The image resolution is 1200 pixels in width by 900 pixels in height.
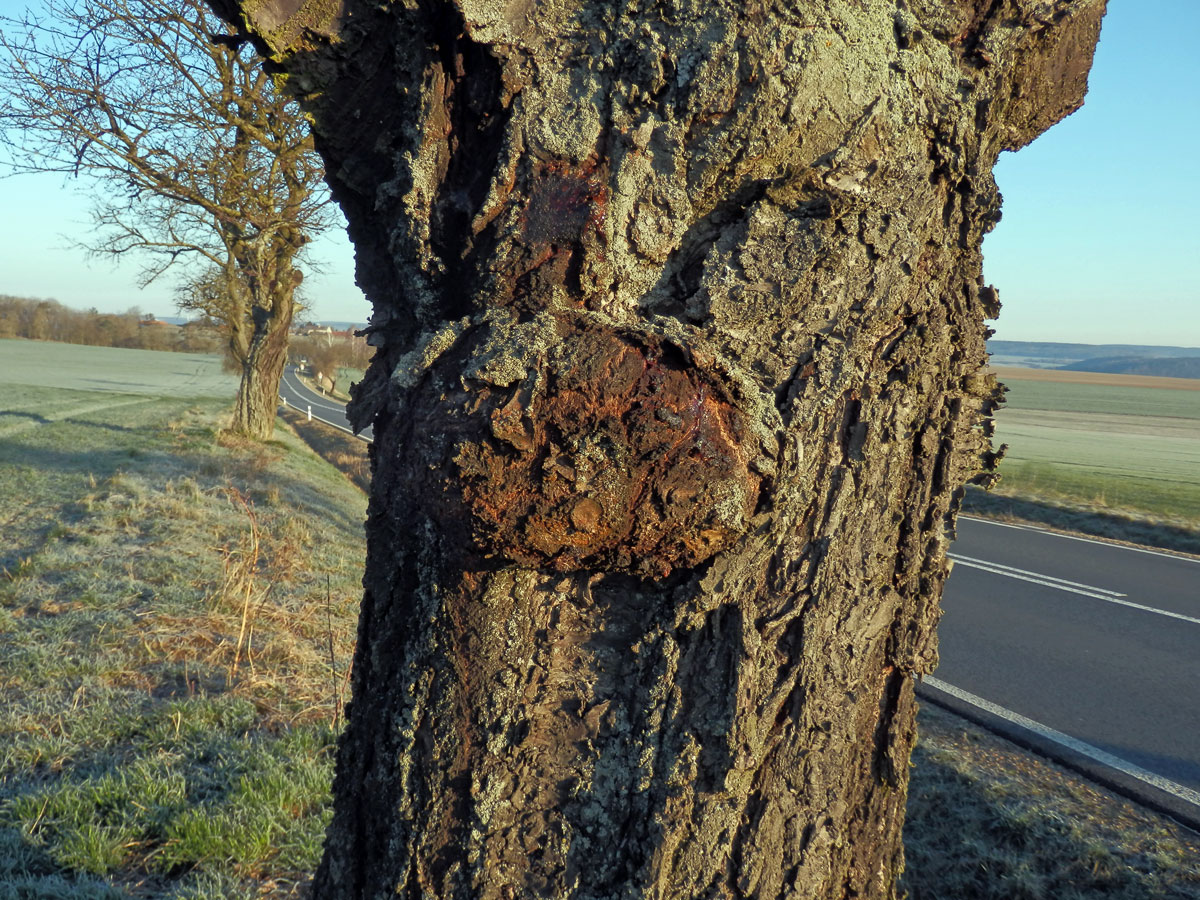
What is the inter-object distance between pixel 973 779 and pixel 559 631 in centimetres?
312

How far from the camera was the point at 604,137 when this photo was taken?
1163 millimetres

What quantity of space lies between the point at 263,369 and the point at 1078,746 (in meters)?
15.3

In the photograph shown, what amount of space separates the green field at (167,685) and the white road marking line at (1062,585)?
6.09 meters

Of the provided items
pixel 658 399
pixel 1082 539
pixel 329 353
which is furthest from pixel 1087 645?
pixel 329 353

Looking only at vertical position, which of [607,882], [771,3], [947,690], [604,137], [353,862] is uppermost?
[771,3]

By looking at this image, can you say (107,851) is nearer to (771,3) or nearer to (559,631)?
(559,631)

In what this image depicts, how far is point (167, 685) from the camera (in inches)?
159

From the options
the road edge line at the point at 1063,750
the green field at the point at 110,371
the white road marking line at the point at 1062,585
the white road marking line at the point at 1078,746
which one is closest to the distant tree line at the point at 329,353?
the green field at the point at 110,371

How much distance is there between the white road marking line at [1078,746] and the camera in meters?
4.06

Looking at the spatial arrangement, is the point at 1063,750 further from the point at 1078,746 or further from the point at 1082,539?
the point at 1082,539

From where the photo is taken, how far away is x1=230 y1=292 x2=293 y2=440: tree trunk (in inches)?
613

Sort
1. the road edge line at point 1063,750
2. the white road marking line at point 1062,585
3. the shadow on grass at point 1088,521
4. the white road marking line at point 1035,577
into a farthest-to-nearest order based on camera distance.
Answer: the shadow on grass at point 1088,521
the white road marking line at point 1035,577
the white road marking line at point 1062,585
the road edge line at point 1063,750

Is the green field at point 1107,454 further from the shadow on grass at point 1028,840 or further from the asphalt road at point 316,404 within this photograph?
the asphalt road at point 316,404

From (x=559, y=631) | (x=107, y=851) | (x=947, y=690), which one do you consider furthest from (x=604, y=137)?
(x=947, y=690)
